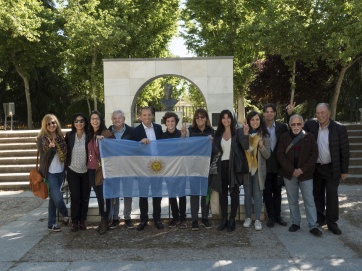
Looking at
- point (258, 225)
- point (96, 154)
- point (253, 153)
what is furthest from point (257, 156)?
point (96, 154)

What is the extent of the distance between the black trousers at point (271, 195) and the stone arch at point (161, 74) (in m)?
7.86

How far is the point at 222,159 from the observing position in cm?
636

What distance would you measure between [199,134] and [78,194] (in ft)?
7.06

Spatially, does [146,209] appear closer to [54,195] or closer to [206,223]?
[206,223]

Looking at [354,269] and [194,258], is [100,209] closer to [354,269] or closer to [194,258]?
[194,258]

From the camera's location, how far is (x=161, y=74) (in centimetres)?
1445

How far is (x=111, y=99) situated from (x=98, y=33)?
26.1 ft

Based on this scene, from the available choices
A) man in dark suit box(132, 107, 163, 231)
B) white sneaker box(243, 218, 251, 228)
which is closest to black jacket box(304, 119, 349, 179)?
white sneaker box(243, 218, 251, 228)

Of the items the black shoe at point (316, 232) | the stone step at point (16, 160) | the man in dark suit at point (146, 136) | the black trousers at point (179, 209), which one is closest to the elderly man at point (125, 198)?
the man in dark suit at point (146, 136)

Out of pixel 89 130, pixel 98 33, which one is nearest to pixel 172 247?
pixel 89 130

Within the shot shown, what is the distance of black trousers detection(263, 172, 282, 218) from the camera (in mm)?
6582

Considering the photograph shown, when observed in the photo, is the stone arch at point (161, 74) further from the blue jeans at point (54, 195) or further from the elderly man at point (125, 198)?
the blue jeans at point (54, 195)

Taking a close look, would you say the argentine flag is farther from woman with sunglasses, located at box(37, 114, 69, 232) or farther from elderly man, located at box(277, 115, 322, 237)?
elderly man, located at box(277, 115, 322, 237)

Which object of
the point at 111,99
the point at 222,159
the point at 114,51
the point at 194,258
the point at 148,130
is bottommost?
the point at 194,258
